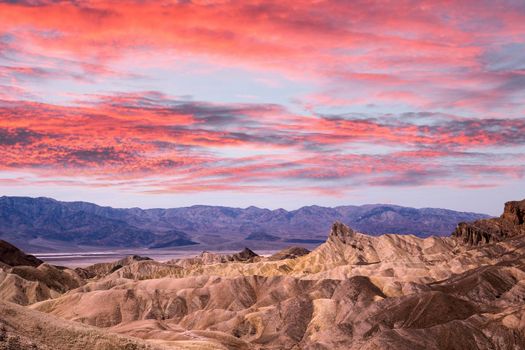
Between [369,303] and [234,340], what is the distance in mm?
32841

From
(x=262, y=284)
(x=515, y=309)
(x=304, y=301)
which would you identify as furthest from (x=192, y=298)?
(x=515, y=309)

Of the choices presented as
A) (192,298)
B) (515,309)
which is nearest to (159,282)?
(192,298)

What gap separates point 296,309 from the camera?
12519 centimetres

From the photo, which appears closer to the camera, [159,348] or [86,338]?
[86,338]

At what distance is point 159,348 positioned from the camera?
63469 mm

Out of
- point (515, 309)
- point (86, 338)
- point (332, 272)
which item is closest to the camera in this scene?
point (86, 338)

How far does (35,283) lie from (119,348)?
407ft

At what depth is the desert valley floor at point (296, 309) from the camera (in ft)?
253

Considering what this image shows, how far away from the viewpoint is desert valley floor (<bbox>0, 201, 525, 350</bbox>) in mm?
77125

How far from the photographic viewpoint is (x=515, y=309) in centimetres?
9762

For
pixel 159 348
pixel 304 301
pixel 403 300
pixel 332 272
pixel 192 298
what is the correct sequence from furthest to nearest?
1. pixel 332 272
2. pixel 192 298
3. pixel 304 301
4. pixel 403 300
5. pixel 159 348

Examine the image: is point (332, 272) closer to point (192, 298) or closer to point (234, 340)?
point (192, 298)

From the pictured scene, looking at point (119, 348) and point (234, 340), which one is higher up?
point (119, 348)

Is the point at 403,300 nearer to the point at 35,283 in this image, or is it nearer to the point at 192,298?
the point at 192,298
